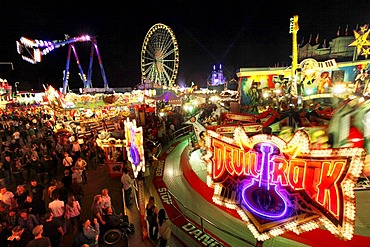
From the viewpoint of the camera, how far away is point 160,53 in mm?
33062

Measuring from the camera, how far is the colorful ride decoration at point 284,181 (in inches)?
124

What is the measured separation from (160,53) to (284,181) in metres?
31.9

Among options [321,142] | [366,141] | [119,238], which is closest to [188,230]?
[119,238]

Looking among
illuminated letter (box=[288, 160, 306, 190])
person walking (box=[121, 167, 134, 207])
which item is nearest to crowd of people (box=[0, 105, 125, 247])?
person walking (box=[121, 167, 134, 207])

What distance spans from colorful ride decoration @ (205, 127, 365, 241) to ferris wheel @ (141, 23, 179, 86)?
2917 centimetres

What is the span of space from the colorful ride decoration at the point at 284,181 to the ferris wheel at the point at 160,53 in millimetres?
29165

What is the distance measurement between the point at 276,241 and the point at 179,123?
13480mm

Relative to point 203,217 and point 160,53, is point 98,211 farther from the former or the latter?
point 160,53

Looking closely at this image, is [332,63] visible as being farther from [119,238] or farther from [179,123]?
[119,238]

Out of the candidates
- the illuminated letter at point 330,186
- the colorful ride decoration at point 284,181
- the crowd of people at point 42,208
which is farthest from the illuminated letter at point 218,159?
the crowd of people at point 42,208

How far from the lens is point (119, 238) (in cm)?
562

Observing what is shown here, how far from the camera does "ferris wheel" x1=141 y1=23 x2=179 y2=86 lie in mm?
31422

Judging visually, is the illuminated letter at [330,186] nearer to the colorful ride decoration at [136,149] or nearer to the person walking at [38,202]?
the colorful ride decoration at [136,149]

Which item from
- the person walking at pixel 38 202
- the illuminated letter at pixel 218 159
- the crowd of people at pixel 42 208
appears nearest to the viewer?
the illuminated letter at pixel 218 159
